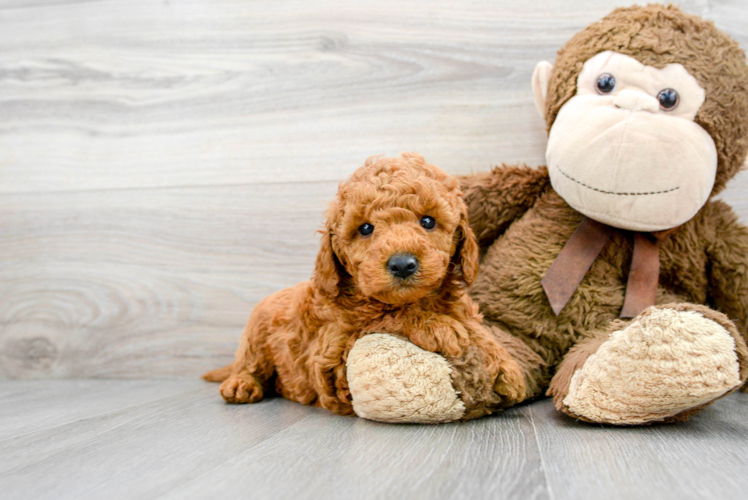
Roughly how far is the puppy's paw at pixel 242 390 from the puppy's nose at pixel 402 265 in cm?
40

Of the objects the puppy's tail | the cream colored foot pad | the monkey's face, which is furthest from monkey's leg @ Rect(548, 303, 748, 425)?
the puppy's tail

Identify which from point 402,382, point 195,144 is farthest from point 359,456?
point 195,144

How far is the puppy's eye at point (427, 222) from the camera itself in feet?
2.45

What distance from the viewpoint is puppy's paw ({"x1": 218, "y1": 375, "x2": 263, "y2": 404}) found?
96 centimetres

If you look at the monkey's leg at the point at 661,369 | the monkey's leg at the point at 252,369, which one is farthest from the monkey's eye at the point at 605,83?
the monkey's leg at the point at 252,369

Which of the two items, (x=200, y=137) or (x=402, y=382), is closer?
(x=402, y=382)

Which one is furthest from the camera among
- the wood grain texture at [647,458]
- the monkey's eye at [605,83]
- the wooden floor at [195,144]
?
the wooden floor at [195,144]

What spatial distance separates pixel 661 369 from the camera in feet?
2.19

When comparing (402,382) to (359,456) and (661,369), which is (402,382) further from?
(661,369)

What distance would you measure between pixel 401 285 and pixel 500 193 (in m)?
0.39

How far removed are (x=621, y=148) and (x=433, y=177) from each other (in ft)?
0.96

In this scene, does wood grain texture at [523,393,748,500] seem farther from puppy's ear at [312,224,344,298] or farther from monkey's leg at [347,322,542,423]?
puppy's ear at [312,224,344,298]

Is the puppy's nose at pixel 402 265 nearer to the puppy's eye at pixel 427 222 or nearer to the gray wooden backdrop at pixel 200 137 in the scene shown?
the puppy's eye at pixel 427 222

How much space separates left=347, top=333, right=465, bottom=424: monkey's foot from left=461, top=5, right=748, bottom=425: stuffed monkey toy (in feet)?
0.55
